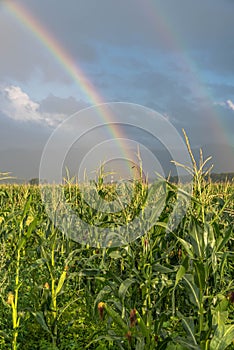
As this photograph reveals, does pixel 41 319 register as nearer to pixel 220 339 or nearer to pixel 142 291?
pixel 142 291

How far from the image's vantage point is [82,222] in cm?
582

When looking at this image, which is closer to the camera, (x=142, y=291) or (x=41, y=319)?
(x=142, y=291)

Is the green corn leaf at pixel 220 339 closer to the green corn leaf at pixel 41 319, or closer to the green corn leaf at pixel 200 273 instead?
the green corn leaf at pixel 200 273

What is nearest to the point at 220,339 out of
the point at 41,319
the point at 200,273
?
the point at 200,273

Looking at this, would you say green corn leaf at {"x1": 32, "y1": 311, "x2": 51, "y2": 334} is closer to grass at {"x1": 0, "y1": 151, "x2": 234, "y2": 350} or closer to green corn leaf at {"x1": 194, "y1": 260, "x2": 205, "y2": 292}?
grass at {"x1": 0, "y1": 151, "x2": 234, "y2": 350}

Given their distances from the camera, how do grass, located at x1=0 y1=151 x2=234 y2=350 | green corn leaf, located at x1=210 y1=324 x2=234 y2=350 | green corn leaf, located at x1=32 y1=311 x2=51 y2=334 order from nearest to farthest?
green corn leaf, located at x1=210 y1=324 x2=234 y2=350 < grass, located at x1=0 y1=151 x2=234 y2=350 < green corn leaf, located at x1=32 y1=311 x2=51 y2=334

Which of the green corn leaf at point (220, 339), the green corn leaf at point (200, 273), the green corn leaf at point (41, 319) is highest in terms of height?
the green corn leaf at point (200, 273)

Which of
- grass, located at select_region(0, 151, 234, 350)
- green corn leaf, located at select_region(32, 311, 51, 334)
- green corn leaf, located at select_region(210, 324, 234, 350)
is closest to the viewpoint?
green corn leaf, located at select_region(210, 324, 234, 350)

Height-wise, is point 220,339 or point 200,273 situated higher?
point 200,273

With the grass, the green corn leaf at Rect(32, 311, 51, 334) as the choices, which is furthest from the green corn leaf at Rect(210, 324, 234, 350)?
the green corn leaf at Rect(32, 311, 51, 334)

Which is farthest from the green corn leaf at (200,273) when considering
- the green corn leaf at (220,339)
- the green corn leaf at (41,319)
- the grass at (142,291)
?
the green corn leaf at (41,319)

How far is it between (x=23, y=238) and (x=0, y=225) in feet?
4.56

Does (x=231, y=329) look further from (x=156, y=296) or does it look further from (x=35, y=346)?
(x=35, y=346)

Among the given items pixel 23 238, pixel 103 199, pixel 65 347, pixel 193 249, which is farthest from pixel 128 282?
pixel 103 199
